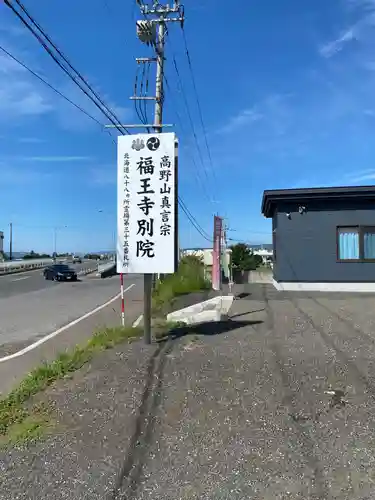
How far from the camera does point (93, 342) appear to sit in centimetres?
852

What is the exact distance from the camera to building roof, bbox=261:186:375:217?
17.6 m

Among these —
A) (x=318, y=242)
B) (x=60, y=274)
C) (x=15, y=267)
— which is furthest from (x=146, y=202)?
(x=15, y=267)

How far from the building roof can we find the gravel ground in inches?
431

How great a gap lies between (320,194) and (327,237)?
1.64 meters

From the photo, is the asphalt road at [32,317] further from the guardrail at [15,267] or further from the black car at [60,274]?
the guardrail at [15,267]

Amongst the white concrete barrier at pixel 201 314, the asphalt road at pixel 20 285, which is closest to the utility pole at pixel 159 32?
the white concrete barrier at pixel 201 314

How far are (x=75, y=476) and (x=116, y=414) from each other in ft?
4.20

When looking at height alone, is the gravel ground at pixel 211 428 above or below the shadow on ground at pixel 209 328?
below

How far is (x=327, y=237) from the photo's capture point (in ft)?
59.6

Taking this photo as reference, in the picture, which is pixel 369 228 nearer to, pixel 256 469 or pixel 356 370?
pixel 356 370

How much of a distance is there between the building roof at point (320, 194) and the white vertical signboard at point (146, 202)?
11.0 metres

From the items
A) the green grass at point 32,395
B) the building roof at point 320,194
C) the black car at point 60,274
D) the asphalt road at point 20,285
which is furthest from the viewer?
the black car at point 60,274

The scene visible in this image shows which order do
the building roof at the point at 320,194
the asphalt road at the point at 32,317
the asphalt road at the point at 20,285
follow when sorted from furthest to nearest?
the asphalt road at the point at 20,285, the building roof at the point at 320,194, the asphalt road at the point at 32,317

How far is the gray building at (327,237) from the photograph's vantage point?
1786 cm
